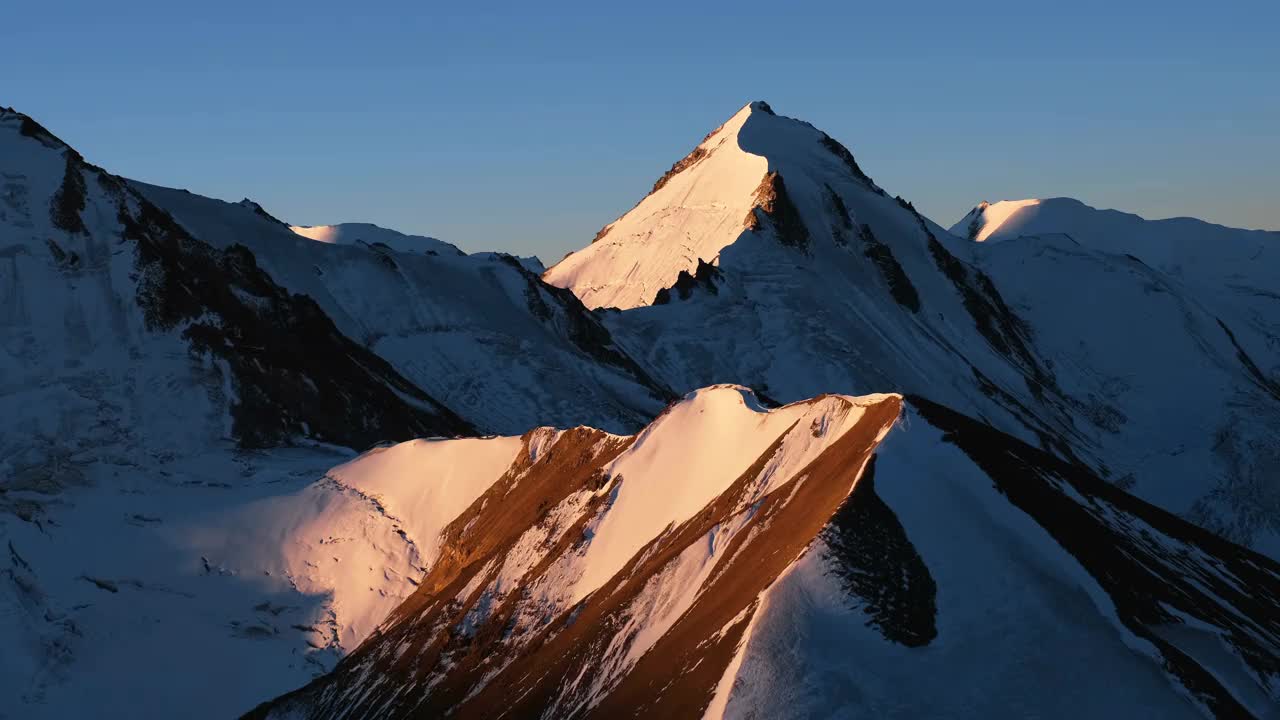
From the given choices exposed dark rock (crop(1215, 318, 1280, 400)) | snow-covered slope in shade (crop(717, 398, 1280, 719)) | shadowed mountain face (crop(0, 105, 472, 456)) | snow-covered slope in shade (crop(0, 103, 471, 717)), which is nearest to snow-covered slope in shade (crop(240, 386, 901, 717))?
snow-covered slope in shade (crop(717, 398, 1280, 719))

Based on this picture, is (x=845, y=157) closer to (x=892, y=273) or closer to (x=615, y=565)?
(x=892, y=273)

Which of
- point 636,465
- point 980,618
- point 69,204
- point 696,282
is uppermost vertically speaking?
point 696,282

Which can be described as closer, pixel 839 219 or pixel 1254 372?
pixel 1254 372

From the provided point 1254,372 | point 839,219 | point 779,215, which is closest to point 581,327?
point 779,215

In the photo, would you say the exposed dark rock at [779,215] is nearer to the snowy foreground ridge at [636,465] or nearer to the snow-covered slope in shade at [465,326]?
the snowy foreground ridge at [636,465]

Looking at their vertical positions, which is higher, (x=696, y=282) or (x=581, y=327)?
(x=696, y=282)

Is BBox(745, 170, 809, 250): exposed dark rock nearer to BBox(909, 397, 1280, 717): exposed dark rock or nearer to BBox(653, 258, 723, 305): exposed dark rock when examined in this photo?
BBox(653, 258, 723, 305): exposed dark rock

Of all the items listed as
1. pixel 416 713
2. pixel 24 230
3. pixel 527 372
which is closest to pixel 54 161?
pixel 24 230

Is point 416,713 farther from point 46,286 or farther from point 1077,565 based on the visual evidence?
point 46,286
